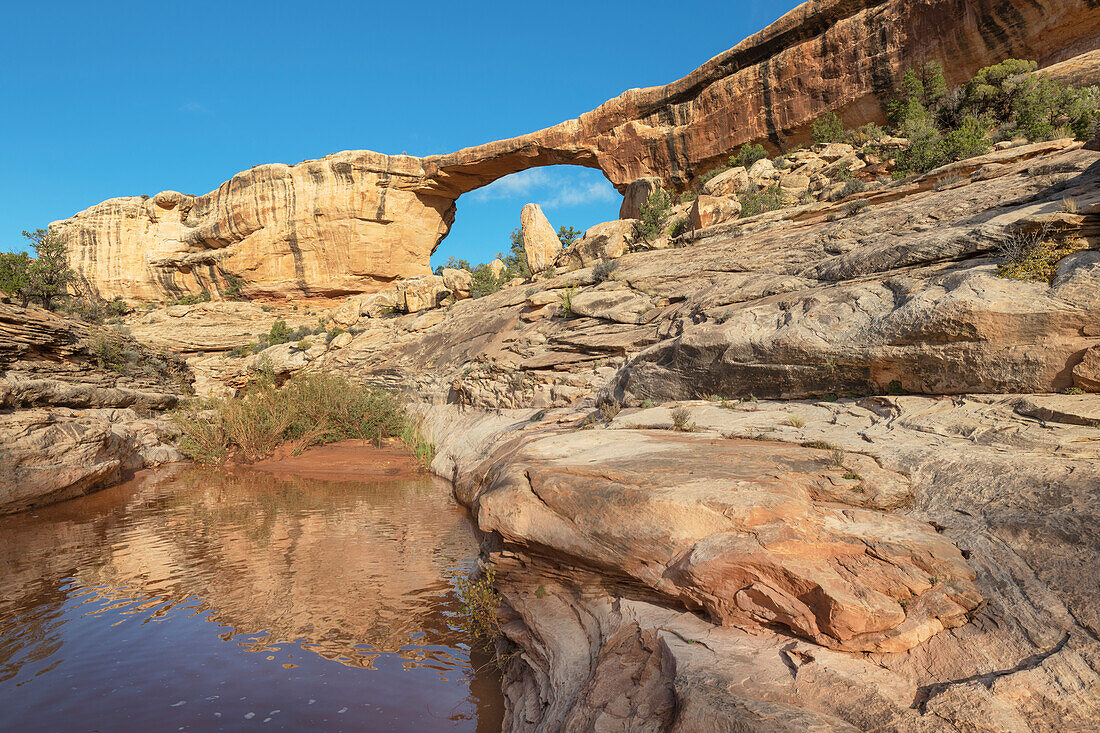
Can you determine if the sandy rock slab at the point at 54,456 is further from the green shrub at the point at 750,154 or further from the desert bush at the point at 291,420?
the green shrub at the point at 750,154

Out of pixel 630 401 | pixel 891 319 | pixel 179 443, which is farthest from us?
pixel 179 443

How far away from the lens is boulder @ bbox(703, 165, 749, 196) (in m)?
20.0

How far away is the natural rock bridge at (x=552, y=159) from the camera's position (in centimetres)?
1927

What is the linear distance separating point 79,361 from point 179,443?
4004 millimetres

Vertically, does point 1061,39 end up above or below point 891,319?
above

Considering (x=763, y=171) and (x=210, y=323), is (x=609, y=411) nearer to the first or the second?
(x=763, y=171)

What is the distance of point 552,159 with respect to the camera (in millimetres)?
30328

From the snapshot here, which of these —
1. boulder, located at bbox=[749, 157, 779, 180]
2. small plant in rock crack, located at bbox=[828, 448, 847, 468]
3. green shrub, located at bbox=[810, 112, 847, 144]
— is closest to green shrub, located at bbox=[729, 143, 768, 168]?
green shrub, located at bbox=[810, 112, 847, 144]

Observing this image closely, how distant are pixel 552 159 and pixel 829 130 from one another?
582 inches

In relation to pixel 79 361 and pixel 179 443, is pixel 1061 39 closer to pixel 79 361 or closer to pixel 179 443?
pixel 179 443

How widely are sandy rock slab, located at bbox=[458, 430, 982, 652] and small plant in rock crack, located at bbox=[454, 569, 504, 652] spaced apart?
1.87 ft

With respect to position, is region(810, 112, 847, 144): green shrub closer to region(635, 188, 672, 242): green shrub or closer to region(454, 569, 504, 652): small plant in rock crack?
region(635, 188, 672, 242): green shrub

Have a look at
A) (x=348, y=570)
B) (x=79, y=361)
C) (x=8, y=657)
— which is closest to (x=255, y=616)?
(x=348, y=570)

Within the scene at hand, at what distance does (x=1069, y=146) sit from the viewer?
9445 millimetres
